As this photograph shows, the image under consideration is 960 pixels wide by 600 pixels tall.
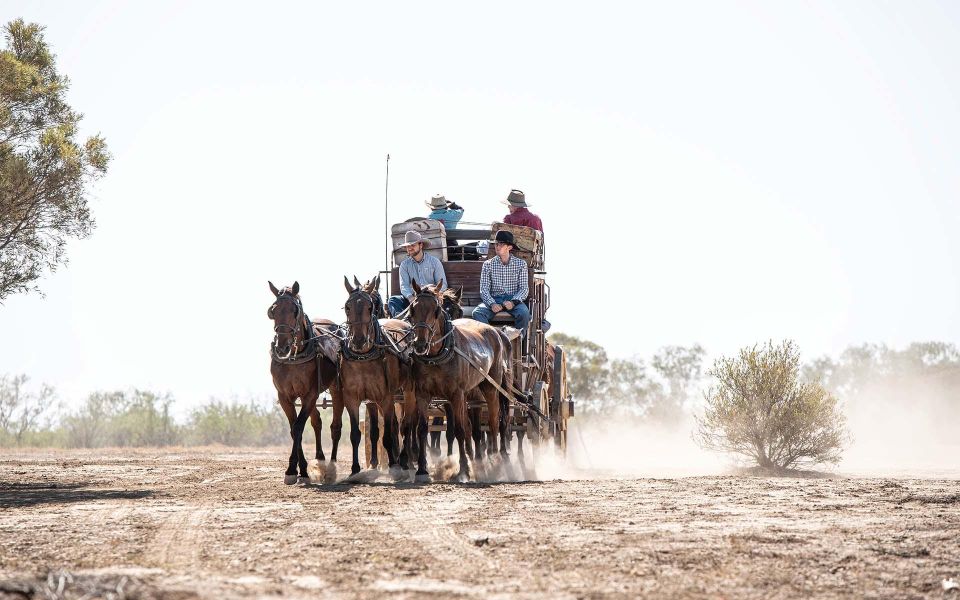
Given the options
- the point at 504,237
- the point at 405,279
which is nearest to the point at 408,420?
the point at 405,279

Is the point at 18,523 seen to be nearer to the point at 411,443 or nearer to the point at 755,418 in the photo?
the point at 411,443

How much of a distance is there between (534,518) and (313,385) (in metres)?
5.15

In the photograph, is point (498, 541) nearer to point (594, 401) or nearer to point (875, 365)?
point (594, 401)

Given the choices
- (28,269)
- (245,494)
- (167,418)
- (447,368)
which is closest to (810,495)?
(447,368)

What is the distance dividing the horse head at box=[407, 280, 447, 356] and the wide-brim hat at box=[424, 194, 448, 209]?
427cm

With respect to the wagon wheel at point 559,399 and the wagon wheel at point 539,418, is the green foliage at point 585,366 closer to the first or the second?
the wagon wheel at point 559,399

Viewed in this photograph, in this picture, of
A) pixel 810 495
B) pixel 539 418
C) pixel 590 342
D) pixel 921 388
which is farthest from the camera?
pixel 590 342

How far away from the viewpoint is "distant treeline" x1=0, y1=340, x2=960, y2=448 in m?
37.1

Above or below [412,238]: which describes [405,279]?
below

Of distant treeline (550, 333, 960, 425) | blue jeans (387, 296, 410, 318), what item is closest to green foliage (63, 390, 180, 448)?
distant treeline (550, 333, 960, 425)

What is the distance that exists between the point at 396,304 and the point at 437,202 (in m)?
2.31

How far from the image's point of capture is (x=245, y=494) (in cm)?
1161

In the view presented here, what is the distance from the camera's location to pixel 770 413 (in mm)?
16094

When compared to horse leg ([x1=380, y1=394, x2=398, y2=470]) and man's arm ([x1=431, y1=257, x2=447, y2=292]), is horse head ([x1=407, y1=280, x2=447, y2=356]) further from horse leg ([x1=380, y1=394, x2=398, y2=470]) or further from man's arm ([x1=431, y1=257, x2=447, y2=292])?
man's arm ([x1=431, y1=257, x2=447, y2=292])
